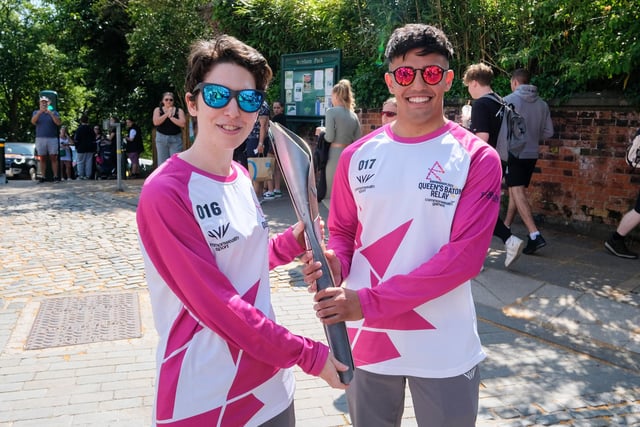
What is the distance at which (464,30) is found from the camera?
9133 mm

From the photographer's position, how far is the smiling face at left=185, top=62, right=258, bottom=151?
1873mm

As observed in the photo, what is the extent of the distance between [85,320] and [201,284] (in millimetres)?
3648

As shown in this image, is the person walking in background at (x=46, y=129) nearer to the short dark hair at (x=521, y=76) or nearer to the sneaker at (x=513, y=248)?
the short dark hair at (x=521, y=76)

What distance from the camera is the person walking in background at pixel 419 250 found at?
6.66ft

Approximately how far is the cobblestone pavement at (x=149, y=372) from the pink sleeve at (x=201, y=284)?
1796 mm

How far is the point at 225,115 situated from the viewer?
1869 millimetres

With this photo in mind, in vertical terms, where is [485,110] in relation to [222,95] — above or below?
above

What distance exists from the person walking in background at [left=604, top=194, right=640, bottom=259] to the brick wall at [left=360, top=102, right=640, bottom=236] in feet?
2.69

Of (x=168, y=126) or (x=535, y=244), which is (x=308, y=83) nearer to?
(x=168, y=126)

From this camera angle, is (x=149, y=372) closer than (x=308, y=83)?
Yes

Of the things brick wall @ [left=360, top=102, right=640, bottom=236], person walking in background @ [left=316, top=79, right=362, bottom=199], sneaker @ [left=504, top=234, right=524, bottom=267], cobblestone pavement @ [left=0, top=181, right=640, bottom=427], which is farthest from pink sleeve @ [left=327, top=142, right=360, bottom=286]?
brick wall @ [left=360, top=102, right=640, bottom=236]

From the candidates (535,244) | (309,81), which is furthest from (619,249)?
(309,81)

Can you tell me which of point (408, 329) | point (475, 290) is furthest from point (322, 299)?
point (475, 290)

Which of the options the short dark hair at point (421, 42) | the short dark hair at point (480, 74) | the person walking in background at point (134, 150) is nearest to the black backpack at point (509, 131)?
the short dark hair at point (480, 74)
